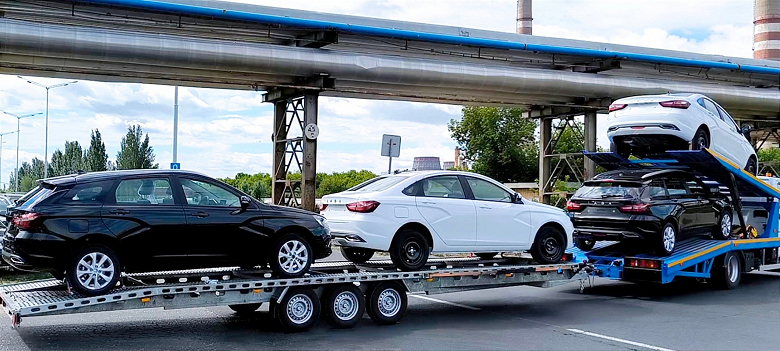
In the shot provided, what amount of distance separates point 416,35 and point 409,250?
12478 mm

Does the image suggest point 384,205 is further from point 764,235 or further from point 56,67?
point 56,67

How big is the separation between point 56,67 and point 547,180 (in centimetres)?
1779

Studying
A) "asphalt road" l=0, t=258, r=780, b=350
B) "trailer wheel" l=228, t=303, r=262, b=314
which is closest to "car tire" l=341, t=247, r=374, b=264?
"asphalt road" l=0, t=258, r=780, b=350

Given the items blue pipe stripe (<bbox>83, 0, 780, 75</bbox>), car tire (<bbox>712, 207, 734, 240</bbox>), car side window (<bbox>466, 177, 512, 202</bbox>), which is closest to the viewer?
car side window (<bbox>466, 177, 512, 202</bbox>)

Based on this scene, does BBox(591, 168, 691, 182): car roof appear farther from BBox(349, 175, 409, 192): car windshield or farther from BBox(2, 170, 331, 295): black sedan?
BBox(2, 170, 331, 295): black sedan

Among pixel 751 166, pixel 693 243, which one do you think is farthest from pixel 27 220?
pixel 751 166

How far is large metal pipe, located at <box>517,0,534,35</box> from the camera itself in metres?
55.7

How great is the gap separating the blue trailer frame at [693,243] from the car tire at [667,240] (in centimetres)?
11

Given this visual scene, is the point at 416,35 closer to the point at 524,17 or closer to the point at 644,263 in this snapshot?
the point at 644,263

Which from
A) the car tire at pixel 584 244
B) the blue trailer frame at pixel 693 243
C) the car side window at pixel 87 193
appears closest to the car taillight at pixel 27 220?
the car side window at pixel 87 193

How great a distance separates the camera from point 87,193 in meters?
8.66

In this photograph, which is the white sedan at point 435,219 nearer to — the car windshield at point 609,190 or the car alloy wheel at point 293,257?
the car alloy wheel at point 293,257

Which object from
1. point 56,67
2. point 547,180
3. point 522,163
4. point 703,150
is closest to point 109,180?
point 703,150

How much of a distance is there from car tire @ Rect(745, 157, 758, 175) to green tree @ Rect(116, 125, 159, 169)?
21645 mm
